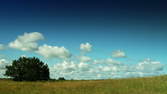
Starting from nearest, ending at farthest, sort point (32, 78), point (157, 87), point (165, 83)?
point (157, 87) → point (165, 83) → point (32, 78)

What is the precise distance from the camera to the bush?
263 ft

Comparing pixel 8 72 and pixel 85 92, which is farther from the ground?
pixel 8 72

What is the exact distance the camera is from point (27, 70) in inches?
3226

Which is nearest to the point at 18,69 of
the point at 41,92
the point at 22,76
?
the point at 22,76

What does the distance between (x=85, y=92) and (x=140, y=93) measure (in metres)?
5.31

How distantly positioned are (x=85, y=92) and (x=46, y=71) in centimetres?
5945

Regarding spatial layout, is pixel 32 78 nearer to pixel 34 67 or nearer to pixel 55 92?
pixel 34 67

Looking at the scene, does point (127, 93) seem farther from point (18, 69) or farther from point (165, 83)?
point (18, 69)

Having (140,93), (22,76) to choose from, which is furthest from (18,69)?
(140,93)

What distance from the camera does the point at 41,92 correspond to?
92.8 feet

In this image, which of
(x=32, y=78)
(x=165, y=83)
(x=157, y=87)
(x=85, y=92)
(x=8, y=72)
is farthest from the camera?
(x=8, y=72)

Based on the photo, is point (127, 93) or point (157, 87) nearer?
point (127, 93)

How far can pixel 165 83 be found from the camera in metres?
31.4

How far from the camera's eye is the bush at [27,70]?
80188 millimetres
